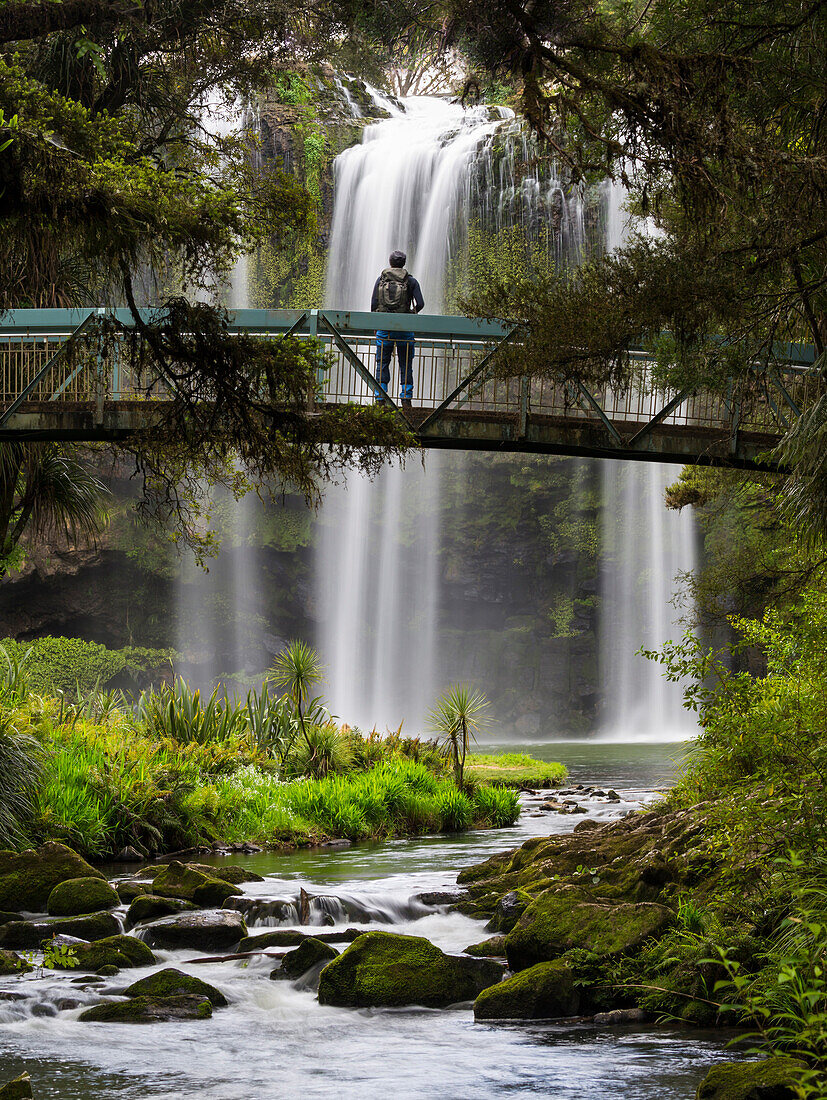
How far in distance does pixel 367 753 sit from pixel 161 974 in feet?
32.9

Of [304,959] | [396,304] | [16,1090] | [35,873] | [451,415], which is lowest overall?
[304,959]

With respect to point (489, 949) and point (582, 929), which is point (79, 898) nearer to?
point (489, 949)

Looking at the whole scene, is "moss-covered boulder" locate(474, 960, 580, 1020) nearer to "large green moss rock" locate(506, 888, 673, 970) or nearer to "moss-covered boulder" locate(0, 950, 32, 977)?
"large green moss rock" locate(506, 888, 673, 970)

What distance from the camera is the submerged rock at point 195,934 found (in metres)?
8.30

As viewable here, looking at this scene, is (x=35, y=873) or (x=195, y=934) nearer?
(x=195, y=934)

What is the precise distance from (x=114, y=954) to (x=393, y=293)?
29.2 feet

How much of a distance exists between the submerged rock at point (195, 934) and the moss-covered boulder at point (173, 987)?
1.12m

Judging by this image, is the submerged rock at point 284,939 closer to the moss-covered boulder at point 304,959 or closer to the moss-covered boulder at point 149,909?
the moss-covered boulder at point 304,959

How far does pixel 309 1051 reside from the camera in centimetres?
636

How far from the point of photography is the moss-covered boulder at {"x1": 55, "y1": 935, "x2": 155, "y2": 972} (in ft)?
25.0

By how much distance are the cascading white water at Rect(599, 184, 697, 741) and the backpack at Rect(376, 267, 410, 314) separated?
23957mm

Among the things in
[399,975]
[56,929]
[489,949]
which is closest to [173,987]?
[399,975]

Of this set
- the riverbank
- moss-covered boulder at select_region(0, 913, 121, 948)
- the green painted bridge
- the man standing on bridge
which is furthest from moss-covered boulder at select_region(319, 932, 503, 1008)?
the man standing on bridge

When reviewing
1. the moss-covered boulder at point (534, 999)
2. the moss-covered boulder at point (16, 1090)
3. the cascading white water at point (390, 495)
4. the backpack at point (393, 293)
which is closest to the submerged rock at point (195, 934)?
the moss-covered boulder at point (534, 999)
